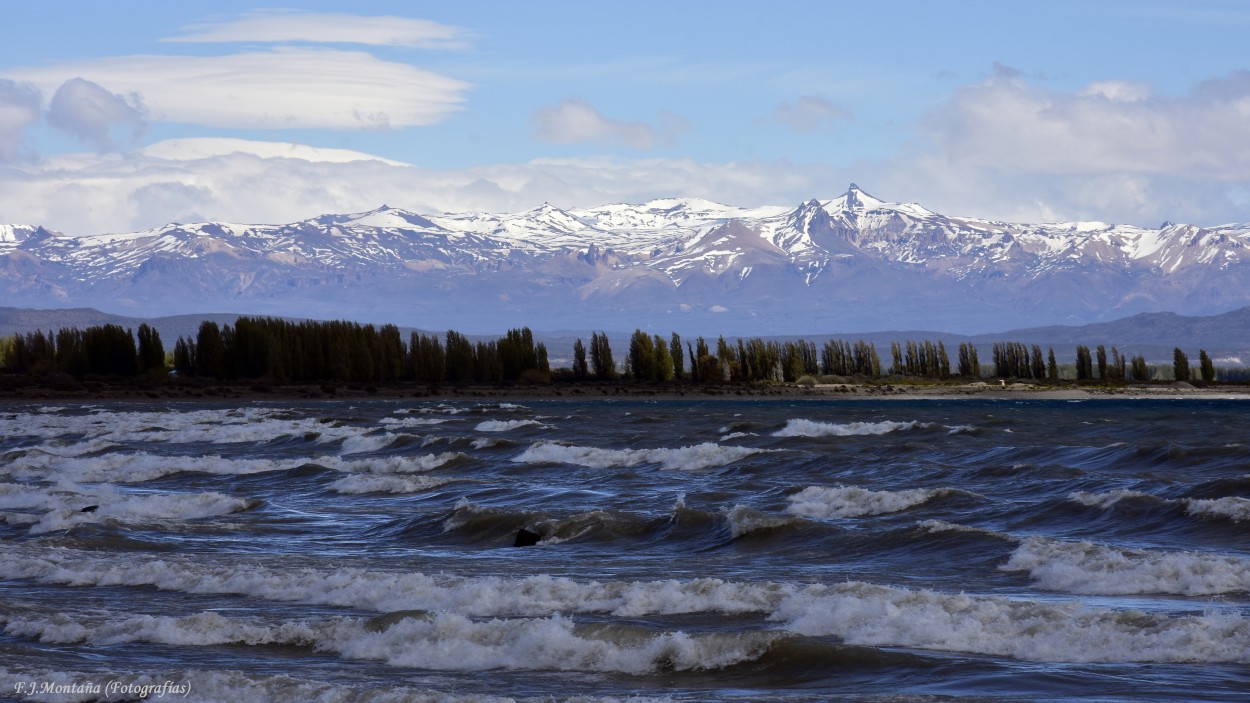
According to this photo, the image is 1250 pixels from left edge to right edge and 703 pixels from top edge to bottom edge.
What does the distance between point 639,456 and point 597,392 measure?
102273 mm

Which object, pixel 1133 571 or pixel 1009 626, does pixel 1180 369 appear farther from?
pixel 1009 626

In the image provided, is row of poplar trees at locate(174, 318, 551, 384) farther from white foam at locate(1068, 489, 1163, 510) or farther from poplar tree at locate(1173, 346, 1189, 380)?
white foam at locate(1068, 489, 1163, 510)

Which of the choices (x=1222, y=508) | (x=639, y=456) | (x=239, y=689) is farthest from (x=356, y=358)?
(x=239, y=689)

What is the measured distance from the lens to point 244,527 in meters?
31.1

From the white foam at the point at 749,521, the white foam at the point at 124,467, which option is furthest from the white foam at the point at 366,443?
the white foam at the point at 749,521

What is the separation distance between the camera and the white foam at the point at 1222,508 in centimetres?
2673

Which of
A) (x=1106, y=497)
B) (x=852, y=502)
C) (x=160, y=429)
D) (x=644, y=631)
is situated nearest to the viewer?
(x=644, y=631)

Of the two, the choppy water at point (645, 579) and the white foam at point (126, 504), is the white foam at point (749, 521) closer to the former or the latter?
the choppy water at point (645, 579)

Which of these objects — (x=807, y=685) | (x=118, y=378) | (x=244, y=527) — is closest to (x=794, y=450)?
(x=244, y=527)

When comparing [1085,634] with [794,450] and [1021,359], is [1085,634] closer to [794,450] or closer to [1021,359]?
[794,450]

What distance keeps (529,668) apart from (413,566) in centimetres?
803

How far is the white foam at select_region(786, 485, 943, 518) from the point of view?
31.6 meters

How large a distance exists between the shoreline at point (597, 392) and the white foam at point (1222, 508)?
10509cm

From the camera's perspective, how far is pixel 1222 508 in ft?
89.6
